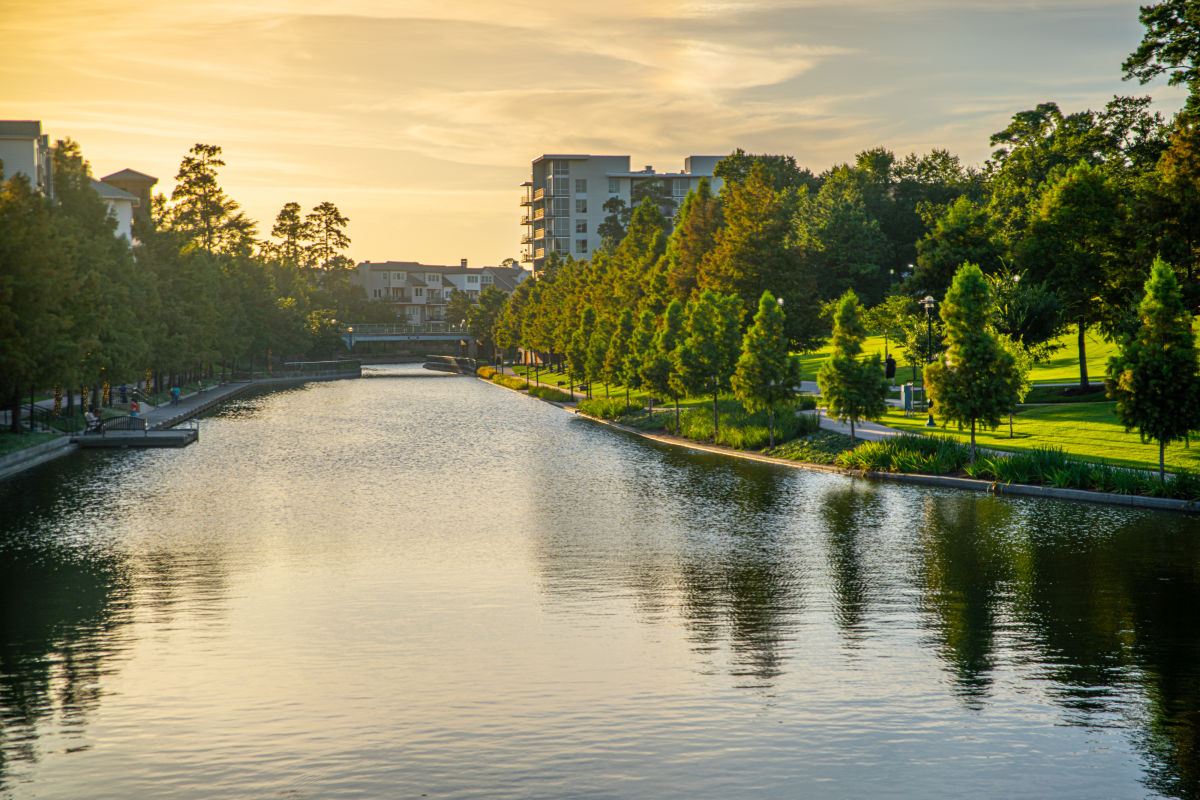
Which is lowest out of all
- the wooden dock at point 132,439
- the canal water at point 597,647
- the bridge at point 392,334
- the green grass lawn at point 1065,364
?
the canal water at point 597,647

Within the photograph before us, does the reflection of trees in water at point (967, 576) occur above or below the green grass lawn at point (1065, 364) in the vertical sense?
below

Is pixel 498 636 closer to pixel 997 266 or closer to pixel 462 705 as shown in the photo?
pixel 462 705

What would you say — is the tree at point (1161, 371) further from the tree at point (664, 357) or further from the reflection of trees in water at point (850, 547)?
the tree at point (664, 357)

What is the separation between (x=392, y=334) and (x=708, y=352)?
11602 centimetres

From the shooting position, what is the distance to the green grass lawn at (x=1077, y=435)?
3406 centimetres

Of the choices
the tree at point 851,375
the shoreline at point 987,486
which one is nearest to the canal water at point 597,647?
the shoreline at point 987,486

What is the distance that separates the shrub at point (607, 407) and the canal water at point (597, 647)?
30398 millimetres

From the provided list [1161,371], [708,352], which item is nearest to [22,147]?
[708,352]

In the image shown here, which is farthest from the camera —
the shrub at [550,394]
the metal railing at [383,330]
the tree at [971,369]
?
the metal railing at [383,330]

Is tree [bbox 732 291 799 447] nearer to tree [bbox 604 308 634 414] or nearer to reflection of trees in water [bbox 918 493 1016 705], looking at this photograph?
reflection of trees in water [bbox 918 493 1016 705]

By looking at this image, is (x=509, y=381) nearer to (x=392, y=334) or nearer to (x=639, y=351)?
(x=639, y=351)

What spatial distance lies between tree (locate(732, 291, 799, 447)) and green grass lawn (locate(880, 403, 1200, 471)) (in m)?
5.98

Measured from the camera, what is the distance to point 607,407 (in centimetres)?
6575

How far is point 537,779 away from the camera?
11570mm
